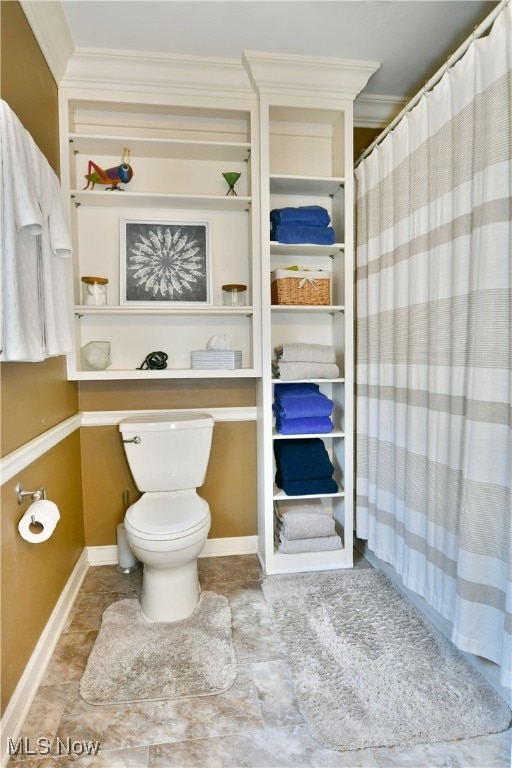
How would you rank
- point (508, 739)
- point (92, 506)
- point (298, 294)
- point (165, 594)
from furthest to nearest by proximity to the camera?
1. point (92, 506)
2. point (298, 294)
3. point (165, 594)
4. point (508, 739)

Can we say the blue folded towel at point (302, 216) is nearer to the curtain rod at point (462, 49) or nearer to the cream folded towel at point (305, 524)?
the curtain rod at point (462, 49)

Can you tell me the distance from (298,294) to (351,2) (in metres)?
1.18

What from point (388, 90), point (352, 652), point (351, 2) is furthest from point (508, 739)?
point (388, 90)

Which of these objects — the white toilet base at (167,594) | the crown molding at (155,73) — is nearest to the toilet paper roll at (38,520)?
the white toilet base at (167,594)

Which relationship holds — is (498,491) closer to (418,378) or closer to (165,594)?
(418,378)

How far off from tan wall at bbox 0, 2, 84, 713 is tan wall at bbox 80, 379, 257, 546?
0.64ft

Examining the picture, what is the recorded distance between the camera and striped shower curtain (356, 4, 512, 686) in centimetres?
124

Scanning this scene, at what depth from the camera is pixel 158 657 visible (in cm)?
158

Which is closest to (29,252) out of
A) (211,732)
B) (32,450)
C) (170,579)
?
(32,450)

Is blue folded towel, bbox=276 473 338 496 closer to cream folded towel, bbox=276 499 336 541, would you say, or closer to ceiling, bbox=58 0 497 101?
cream folded towel, bbox=276 499 336 541

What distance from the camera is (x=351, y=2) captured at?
1664 millimetres

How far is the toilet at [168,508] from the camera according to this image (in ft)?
5.56

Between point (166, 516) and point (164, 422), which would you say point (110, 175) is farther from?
point (166, 516)

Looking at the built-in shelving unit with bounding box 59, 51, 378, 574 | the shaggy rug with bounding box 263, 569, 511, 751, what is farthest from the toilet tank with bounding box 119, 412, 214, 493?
the shaggy rug with bounding box 263, 569, 511, 751
